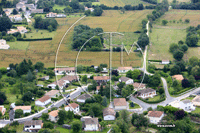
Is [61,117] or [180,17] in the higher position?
[180,17]

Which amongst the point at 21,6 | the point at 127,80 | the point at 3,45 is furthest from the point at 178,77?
the point at 21,6

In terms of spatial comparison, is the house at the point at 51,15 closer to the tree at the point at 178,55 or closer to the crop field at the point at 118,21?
the crop field at the point at 118,21

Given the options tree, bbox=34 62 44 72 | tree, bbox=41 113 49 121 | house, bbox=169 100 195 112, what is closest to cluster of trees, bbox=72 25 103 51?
tree, bbox=34 62 44 72

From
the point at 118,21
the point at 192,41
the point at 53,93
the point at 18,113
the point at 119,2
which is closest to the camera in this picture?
the point at 18,113

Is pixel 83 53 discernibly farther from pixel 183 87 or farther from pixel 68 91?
pixel 183 87

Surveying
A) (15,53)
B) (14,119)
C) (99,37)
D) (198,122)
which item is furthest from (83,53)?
(198,122)

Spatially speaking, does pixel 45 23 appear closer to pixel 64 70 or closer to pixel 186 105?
pixel 64 70

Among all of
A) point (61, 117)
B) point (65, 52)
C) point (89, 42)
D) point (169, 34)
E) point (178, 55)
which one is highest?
point (169, 34)

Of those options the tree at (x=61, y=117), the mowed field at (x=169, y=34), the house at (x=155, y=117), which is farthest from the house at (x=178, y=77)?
the tree at (x=61, y=117)
